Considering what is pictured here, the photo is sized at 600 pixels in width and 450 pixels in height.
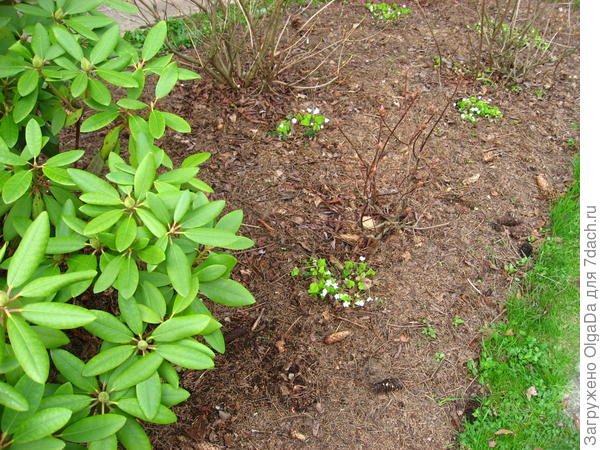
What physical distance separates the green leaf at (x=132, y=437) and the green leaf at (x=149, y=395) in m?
0.14

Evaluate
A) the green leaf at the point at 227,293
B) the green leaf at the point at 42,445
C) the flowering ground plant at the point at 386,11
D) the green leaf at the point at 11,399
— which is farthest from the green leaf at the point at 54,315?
the flowering ground plant at the point at 386,11

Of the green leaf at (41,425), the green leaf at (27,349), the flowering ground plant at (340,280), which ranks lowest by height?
the flowering ground plant at (340,280)

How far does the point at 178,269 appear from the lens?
64.4 inches

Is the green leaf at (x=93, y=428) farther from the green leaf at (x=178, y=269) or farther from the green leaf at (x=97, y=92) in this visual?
the green leaf at (x=97, y=92)

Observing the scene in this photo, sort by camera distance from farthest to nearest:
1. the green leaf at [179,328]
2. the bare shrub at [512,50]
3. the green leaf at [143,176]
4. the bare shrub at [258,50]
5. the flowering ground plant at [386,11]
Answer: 1. the flowering ground plant at [386,11]
2. the bare shrub at [512,50]
3. the bare shrub at [258,50]
4. the green leaf at [143,176]
5. the green leaf at [179,328]

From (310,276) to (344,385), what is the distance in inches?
23.5

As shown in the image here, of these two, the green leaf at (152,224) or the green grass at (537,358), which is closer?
the green leaf at (152,224)

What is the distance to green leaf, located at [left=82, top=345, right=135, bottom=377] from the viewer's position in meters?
1.54

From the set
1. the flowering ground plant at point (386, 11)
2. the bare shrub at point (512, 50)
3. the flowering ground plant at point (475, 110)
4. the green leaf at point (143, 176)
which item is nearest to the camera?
the green leaf at point (143, 176)

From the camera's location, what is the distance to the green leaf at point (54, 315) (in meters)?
1.29

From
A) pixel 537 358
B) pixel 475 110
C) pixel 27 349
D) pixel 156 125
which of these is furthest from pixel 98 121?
pixel 475 110

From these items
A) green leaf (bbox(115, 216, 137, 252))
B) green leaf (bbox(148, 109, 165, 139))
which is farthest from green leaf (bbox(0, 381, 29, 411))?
green leaf (bbox(148, 109, 165, 139))

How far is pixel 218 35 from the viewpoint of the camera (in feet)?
11.6

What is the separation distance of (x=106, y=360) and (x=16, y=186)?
600 mm
